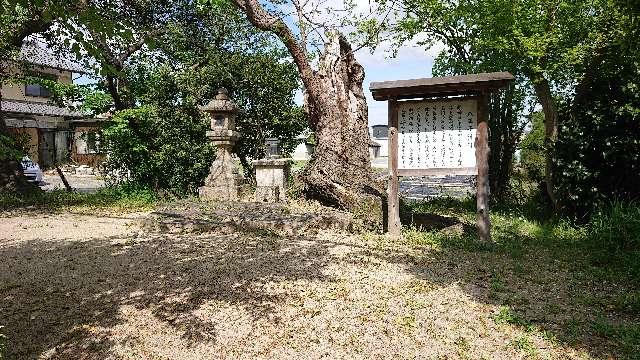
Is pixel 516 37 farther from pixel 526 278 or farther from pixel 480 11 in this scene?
pixel 526 278

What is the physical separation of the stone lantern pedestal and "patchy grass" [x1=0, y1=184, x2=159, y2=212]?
250 centimetres

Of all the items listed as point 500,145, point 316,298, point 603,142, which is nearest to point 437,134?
point 603,142

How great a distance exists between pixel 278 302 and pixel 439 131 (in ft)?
12.2

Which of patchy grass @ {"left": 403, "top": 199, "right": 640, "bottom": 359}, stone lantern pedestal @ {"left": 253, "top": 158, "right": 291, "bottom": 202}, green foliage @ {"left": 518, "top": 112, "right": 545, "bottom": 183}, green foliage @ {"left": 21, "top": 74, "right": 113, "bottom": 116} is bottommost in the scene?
patchy grass @ {"left": 403, "top": 199, "right": 640, "bottom": 359}

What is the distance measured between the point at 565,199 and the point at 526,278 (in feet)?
12.6

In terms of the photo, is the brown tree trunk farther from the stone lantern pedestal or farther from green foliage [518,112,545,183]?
the stone lantern pedestal

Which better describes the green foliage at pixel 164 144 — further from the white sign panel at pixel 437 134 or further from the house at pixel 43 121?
the house at pixel 43 121

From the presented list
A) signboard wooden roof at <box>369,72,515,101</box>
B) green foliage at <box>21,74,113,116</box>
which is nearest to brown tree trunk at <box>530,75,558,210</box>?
signboard wooden roof at <box>369,72,515,101</box>

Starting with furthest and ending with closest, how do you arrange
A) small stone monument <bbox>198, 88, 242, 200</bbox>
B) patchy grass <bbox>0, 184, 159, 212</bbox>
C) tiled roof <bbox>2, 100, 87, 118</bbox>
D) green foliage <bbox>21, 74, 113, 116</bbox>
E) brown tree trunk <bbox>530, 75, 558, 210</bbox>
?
tiled roof <bbox>2, 100, 87, 118</bbox>
green foliage <bbox>21, 74, 113, 116</bbox>
small stone monument <bbox>198, 88, 242, 200</bbox>
patchy grass <bbox>0, 184, 159, 212</bbox>
brown tree trunk <bbox>530, 75, 558, 210</bbox>

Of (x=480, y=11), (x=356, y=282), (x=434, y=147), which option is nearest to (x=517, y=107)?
(x=480, y=11)

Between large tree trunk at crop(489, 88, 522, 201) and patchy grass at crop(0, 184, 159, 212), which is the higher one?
large tree trunk at crop(489, 88, 522, 201)

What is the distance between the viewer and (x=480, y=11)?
895cm

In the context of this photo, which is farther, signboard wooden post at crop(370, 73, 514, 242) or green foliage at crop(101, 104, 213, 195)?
green foliage at crop(101, 104, 213, 195)

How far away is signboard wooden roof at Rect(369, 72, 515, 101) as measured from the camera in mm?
6070
